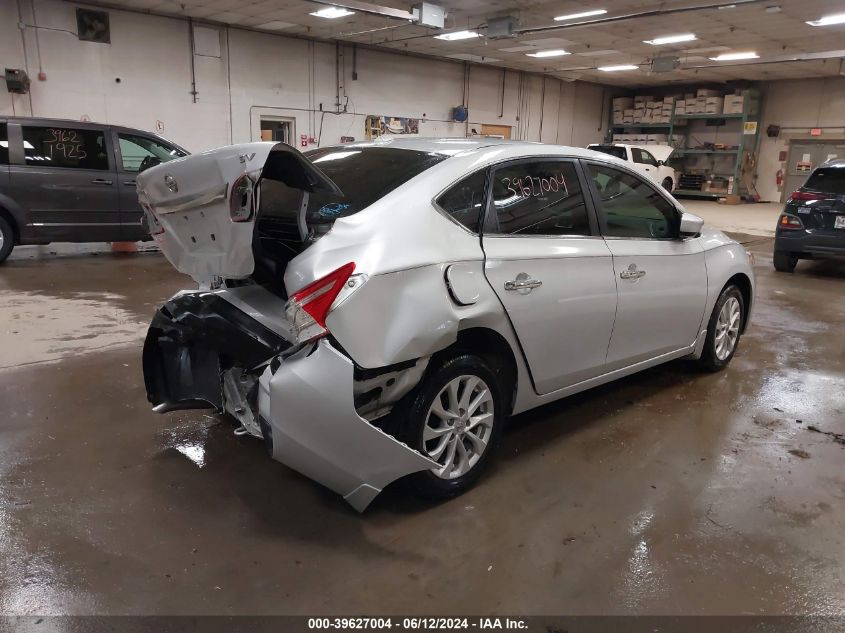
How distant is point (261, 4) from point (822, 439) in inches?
448

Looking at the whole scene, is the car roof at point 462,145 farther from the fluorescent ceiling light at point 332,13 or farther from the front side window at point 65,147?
the fluorescent ceiling light at point 332,13

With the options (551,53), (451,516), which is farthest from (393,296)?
(551,53)

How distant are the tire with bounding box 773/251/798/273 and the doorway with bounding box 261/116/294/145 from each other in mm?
10519

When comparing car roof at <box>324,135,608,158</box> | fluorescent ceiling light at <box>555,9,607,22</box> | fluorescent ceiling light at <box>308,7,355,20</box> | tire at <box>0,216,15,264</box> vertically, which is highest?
fluorescent ceiling light at <box>555,9,607,22</box>

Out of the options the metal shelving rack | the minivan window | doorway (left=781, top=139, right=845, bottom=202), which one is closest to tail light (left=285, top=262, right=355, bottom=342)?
the minivan window

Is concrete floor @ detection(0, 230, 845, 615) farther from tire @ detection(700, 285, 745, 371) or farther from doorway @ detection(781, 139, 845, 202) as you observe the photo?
doorway @ detection(781, 139, 845, 202)

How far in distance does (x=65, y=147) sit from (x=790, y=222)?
9.48m

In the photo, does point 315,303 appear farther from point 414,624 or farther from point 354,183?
point 414,624

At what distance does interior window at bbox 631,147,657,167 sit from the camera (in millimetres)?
18281

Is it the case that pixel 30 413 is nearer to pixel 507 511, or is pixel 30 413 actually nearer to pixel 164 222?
pixel 164 222

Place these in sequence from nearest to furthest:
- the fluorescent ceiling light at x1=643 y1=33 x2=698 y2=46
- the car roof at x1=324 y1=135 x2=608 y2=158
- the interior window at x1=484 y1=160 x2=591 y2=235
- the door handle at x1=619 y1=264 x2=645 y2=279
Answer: the interior window at x1=484 y1=160 x2=591 y2=235, the car roof at x1=324 y1=135 x2=608 y2=158, the door handle at x1=619 y1=264 x2=645 y2=279, the fluorescent ceiling light at x1=643 y1=33 x2=698 y2=46

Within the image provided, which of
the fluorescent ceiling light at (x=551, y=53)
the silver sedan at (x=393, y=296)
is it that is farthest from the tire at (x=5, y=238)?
the fluorescent ceiling light at (x=551, y=53)

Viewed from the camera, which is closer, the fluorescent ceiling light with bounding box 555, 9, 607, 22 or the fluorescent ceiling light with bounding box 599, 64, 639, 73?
the fluorescent ceiling light with bounding box 555, 9, 607, 22

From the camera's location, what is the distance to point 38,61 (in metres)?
11.0
